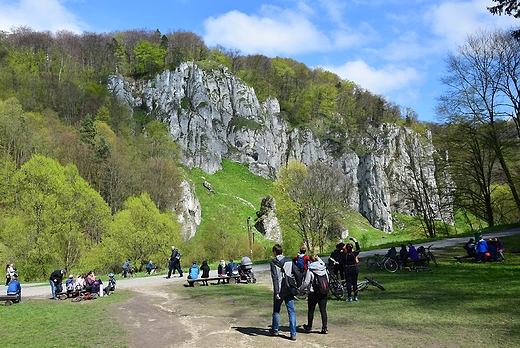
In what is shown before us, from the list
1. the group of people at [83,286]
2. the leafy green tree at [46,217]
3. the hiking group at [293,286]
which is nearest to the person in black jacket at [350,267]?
the hiking group at [293,286]

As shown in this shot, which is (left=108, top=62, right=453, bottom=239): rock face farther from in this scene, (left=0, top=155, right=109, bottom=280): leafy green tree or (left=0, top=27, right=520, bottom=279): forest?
(left=0, top=155, right=109, bottom=280): leafy green tree

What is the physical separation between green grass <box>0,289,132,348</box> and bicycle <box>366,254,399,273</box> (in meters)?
13.0

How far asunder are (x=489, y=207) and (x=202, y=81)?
219ft

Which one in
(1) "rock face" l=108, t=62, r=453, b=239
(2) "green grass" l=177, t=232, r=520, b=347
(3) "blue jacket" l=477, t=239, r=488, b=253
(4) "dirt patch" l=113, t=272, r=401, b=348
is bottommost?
(2) "green grass" l=177, t=232, r=520, b=347

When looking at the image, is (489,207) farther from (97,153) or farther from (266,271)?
(97,153)

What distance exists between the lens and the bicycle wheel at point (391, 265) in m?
17.6

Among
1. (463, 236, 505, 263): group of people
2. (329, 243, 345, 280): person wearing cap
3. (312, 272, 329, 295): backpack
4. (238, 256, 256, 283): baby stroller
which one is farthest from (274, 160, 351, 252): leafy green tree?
(312, 272, 329, 295): backpack

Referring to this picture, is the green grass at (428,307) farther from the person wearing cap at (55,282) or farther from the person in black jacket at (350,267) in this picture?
the person wearing cap at (55,282)

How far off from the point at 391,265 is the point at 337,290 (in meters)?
6.51

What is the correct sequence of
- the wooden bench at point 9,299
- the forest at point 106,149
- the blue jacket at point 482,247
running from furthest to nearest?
1. the forest at point 106,149
2. the blue jacket at point 482,247
3. the wooden bench at point 9,299

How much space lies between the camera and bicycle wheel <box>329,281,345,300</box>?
12430 mm

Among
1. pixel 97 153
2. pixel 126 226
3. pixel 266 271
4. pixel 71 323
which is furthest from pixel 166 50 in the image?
pixel 71 323

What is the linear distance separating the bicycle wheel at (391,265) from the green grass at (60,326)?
42.5 feet

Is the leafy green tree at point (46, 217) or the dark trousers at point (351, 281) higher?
the leafy green tree at point (46, 217)
